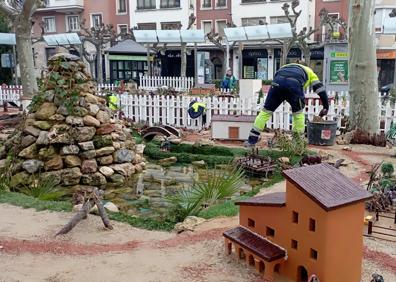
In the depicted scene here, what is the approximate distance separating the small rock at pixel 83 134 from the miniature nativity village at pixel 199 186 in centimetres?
3

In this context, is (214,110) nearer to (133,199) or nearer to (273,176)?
(273,176)

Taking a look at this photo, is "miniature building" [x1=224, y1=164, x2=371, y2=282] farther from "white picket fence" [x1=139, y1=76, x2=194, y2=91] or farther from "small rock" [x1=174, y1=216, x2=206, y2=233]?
"white picket fence" [x1=139, y1=76, x2=194, y2=91]

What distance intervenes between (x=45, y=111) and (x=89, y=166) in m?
1.30

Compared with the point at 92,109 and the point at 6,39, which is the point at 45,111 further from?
the point at 6,39

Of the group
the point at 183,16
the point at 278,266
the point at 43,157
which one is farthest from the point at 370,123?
the point at 183,16

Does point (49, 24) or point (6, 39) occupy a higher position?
point (49, 24)

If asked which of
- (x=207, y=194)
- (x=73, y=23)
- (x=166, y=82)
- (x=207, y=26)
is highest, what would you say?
(x=73, y=23)

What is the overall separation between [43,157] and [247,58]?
93.3 feet

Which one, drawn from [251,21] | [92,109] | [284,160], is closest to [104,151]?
[92,109]

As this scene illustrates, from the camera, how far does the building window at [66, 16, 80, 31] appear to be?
139 ft

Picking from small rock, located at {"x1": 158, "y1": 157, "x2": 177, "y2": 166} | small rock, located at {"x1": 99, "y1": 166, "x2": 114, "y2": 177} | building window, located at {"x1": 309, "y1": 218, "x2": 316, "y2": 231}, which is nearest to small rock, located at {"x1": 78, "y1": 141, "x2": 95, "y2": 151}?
small rock, located at {"x1": 99, "y1": 166, "x2": 114, "y2": 177}

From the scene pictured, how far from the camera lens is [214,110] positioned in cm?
1359

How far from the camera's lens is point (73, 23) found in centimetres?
4250

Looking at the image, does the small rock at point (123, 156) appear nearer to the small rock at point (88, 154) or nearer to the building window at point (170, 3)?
the small rock at point (88, 154)
